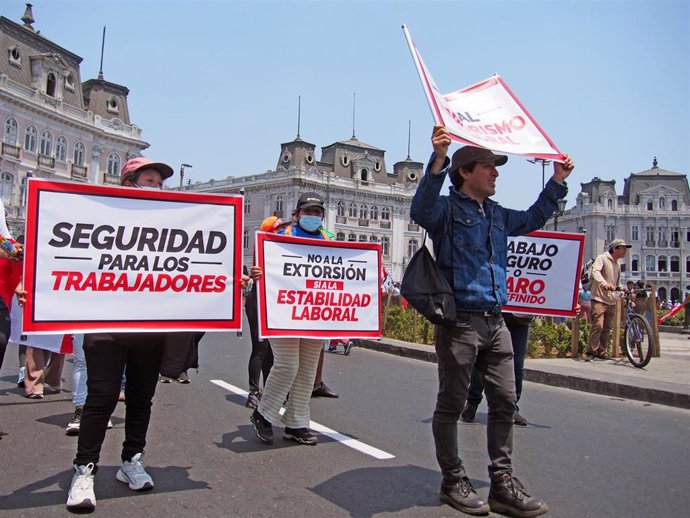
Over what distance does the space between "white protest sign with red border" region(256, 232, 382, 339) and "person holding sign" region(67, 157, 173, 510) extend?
116 cm

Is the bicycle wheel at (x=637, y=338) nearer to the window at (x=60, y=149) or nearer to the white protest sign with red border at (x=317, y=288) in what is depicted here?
the white protest sign with red border at (x=317, y=288)

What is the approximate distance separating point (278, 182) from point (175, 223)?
2804 inches

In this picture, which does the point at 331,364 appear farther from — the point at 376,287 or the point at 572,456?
the point at 572,456

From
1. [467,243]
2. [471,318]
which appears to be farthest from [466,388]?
[467,243]

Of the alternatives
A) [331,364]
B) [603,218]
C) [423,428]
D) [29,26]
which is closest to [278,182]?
[29,26]

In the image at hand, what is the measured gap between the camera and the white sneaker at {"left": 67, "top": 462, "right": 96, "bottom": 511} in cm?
337

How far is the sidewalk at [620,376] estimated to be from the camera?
728 centimetres

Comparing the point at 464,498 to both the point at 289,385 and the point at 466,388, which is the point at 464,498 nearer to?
the point at 466,388

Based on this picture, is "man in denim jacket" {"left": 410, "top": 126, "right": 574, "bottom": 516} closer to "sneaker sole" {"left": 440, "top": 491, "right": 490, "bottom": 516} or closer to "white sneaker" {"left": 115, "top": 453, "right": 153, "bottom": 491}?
"sneaker sole" {"left": 440, "top": 491, "right": 490, "bottom": 516}

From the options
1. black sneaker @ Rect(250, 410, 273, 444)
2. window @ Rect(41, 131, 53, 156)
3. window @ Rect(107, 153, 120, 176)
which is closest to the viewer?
black sneaker @ Rect(250, 410, 273, 444)

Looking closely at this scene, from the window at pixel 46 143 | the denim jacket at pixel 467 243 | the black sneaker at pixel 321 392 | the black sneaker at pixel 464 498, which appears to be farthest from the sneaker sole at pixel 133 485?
the window at pixel 46 143

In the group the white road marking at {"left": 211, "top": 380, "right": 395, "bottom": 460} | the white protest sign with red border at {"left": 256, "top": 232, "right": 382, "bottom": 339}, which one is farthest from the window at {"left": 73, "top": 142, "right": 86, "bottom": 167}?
the white road marking at {"left": 211, "top": 380, "right": 395, "bottom": 460}

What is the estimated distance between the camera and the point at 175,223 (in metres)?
4.08

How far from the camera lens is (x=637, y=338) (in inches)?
381
